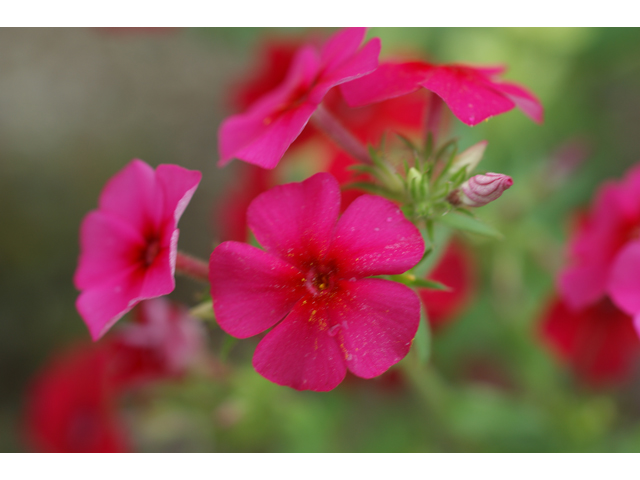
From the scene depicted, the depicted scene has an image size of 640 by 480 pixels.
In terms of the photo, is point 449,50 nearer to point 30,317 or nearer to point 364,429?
point 364,429

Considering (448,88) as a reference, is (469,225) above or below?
below

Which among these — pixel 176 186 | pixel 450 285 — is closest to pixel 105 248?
pixel 176 186

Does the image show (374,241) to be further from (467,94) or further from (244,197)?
(244,197)

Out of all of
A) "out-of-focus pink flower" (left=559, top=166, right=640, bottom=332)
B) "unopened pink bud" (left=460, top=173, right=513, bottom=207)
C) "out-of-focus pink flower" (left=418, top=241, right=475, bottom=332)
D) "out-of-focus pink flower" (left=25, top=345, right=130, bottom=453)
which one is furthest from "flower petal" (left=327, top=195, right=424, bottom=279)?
"out-of-focus pink flower" (left=25, top=345, right=130, bottom=453)

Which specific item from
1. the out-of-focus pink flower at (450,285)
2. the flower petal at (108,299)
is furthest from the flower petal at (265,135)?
the out-of-focus pink flower at (450,285)

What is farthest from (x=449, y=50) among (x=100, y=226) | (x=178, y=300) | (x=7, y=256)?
(x=7, y=256)

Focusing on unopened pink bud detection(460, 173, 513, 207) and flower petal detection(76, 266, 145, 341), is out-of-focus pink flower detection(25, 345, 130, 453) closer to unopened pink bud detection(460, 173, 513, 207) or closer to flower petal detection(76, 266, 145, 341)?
flower petal detection(76, 266, 145, 341)

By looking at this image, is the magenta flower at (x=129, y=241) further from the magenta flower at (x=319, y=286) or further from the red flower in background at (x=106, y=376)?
the red flower in background at (x=106, y=376)
